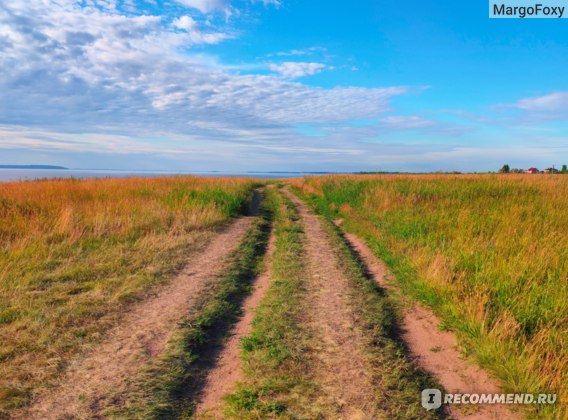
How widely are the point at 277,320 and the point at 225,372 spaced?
1179 millimetres

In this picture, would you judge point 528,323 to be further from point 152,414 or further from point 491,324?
point 152,414

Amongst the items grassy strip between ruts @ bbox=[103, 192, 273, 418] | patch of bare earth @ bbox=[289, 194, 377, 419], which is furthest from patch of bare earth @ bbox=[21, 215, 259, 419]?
patch of bare earth @ bbox=[289, 194, 377, 419]

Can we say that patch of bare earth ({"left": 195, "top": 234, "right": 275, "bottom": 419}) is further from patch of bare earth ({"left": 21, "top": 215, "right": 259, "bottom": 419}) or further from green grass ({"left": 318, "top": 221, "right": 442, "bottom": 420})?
green grass ({"left": 318, "top": 221, "right": 442, "bottom": 420})

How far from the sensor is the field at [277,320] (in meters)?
3.06

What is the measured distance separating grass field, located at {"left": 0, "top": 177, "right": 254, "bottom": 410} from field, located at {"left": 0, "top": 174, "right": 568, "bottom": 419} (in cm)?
3

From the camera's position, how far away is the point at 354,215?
520 inches

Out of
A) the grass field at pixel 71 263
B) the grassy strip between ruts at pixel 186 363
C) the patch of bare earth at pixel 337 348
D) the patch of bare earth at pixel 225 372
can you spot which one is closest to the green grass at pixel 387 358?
the patch of bare earth at pixel 337 348

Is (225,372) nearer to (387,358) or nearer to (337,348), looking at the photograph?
(337,348)

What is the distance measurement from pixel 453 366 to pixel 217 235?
25.2 ft

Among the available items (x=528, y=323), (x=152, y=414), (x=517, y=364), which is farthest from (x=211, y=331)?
(x=528, y=323)

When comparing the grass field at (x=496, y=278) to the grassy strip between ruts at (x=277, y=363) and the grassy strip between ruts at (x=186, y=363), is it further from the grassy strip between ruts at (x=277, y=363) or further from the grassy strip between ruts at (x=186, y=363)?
the grassy strip between ruts at (x=186, y=363)

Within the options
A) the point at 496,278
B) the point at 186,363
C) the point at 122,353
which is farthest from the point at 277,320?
the point at 496,278

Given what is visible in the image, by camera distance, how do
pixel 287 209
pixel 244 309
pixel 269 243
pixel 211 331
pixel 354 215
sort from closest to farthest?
1. pixel 211 331
2. pixel 244 309
3. pixel 269 243
4. pixel 354 215
5. pixel 287 209

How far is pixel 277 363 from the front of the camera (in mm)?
3574
